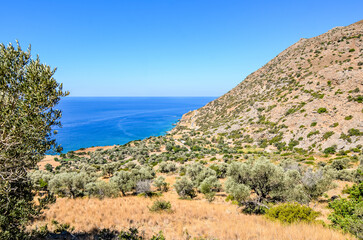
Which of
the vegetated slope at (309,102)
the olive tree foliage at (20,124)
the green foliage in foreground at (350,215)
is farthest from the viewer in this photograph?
the vegetated slope at (309,102)

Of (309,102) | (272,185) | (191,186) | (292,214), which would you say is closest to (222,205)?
(272,185)

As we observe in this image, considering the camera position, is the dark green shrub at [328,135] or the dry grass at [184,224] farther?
the dark green shrub at [328,135]

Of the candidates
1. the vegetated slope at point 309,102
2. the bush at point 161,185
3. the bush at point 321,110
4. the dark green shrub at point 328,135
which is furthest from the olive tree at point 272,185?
the bush at point 321,110

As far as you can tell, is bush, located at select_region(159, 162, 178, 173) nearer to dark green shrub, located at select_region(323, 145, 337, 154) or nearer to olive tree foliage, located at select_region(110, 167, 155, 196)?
olive tree foliage, located at select_region(110, 167, 155, 196)

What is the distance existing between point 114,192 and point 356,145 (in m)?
40.5

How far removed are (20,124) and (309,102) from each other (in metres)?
59.0

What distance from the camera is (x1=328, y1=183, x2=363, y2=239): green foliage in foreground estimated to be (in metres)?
6.31

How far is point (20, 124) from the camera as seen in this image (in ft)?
17.8

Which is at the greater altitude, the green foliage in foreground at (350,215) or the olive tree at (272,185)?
the green foliage in foreground at (350,215)

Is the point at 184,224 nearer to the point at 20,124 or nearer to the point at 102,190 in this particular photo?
the point at 20,124

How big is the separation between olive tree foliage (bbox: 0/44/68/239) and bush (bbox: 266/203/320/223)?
10785 mm

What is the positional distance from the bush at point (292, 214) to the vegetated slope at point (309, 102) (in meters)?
32.7

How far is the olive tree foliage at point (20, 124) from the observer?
529cm

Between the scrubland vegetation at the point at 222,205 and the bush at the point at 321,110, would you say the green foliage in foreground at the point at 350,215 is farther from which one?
the bush at the point at 321,110
